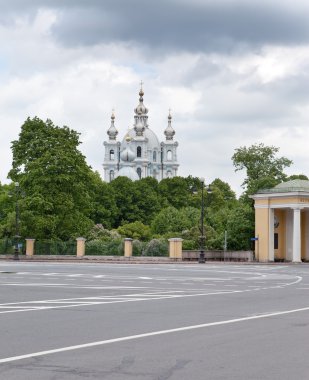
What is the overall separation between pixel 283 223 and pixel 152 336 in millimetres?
60986

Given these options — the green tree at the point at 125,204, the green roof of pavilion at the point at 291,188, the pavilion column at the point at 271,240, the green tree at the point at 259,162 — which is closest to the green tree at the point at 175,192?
the green tree at the point at 125,204

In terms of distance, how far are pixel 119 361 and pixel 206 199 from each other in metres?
138

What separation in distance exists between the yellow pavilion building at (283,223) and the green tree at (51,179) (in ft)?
51.2

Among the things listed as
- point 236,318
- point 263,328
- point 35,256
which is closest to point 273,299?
point 236,318

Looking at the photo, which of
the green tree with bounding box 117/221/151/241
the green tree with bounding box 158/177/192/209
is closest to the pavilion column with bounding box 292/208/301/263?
the green tree with bounding box 117/221/151/241

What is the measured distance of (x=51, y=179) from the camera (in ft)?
224

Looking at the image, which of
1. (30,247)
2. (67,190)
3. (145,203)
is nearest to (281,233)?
(67,190)

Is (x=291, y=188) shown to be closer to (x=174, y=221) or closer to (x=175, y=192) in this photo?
(x=174, y=221)

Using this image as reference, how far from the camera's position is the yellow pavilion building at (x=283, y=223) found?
67.6m

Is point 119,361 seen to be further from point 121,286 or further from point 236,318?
point 121,286

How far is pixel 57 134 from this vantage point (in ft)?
234

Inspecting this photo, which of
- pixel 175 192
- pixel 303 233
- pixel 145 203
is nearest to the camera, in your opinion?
pixel 303 233

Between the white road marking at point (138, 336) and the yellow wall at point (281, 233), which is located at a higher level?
the yellow wall at point (281, 233)

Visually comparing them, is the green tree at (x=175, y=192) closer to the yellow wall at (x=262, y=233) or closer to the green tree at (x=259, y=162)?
the green tree at (x=259, y=162)
